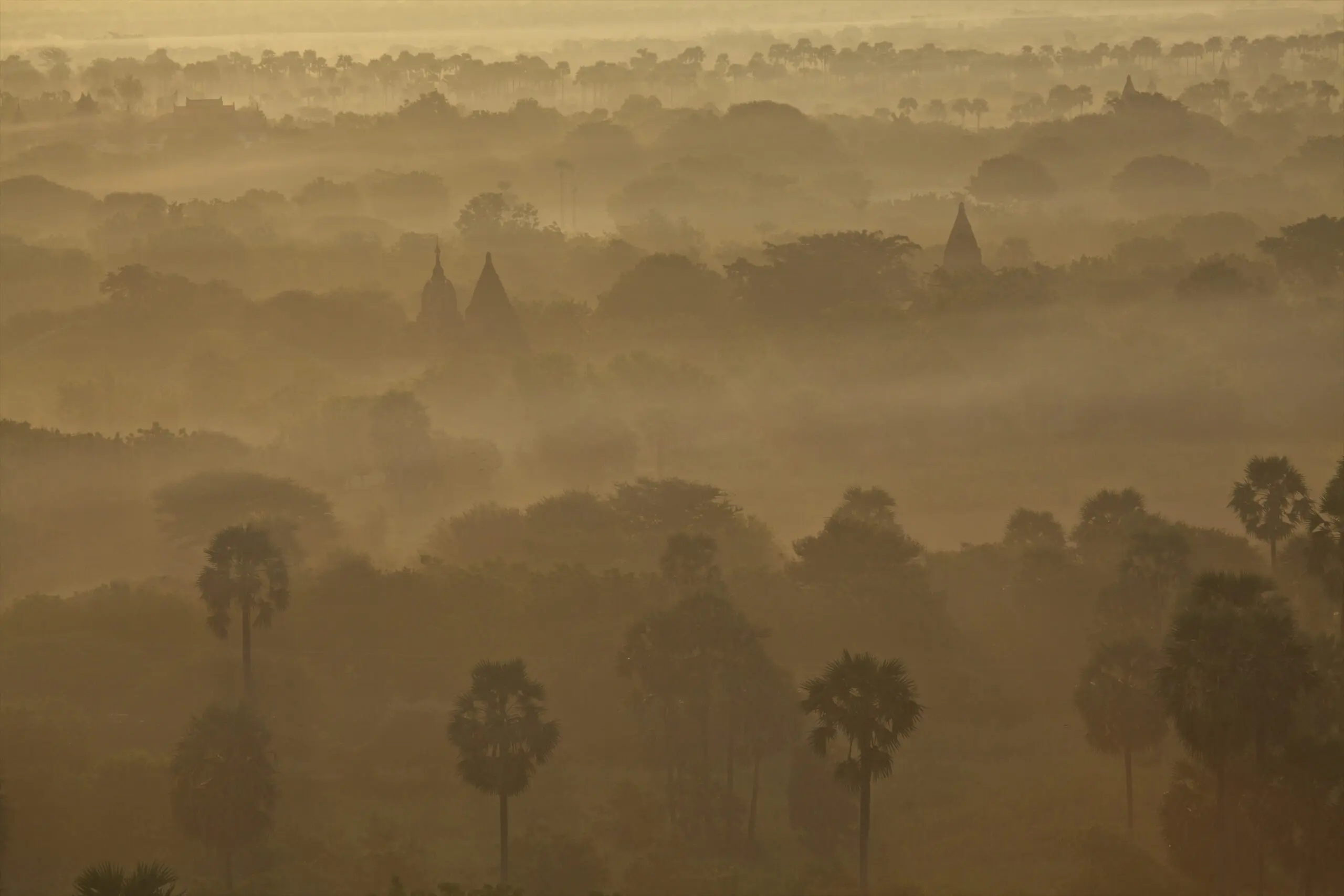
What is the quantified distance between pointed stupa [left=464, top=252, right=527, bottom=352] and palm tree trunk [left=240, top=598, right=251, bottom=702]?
37.0 meters

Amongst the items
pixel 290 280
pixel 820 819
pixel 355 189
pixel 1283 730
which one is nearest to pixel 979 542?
pixel 820 819

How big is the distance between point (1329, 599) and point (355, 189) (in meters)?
125

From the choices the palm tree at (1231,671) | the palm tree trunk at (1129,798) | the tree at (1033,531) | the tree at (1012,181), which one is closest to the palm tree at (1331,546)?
the palm tree trunk at (1129,798)

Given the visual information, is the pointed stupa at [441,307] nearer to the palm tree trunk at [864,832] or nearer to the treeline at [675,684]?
the treeline at [675,684]

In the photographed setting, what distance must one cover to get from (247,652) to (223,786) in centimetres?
742

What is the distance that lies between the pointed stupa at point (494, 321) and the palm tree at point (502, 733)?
148 ft

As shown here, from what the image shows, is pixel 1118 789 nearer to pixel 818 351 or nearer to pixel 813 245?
pixel 818 351

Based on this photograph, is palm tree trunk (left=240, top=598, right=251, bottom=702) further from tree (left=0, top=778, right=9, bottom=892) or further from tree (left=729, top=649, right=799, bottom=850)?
tree (left=729, top=649, right=799, bottom=850)

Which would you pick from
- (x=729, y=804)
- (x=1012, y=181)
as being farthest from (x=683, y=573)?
(x=1012, y=181)

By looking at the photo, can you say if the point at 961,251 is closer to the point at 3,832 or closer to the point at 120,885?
the point at 3,832

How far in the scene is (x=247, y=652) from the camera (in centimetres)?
4422

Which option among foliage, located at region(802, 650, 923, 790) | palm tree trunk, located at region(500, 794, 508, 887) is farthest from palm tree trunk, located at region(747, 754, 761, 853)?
palm tree trunk, located at region(500, 794, 508, 887)

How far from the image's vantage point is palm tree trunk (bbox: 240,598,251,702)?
43.7 meters

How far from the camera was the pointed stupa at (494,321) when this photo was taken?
80.9 m
